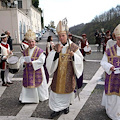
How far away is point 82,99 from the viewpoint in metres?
4.73

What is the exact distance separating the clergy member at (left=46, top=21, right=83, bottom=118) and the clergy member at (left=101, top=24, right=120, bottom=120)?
0.55 meters

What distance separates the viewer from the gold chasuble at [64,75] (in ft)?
11.8

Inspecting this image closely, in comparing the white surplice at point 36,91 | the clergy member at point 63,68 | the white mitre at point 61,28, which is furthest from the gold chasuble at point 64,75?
the white surplice at point 36,91

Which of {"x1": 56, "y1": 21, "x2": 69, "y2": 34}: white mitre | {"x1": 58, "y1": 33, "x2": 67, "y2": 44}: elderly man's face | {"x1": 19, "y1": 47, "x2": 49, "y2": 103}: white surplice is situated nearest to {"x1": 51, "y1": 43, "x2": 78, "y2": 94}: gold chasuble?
{"x1": 58, "y1": 33, "x2": 67, "y2": 44}: elderly man's face

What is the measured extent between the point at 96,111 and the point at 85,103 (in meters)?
0.50

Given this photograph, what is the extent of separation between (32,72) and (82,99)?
155 cm

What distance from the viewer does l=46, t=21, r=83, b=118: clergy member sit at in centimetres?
351

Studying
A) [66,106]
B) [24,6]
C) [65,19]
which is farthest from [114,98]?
[24,6]

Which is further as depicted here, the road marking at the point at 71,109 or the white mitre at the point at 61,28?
the road marking at the point at 71,109

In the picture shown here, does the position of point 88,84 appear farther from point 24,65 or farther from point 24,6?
point 24,6

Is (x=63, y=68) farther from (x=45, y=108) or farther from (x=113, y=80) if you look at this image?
(x=45, y=108)

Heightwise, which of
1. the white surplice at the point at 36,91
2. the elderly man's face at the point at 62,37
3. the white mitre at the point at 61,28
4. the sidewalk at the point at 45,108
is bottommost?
the sidewalk at the point at 45,108

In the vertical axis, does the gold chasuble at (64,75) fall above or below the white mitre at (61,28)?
below

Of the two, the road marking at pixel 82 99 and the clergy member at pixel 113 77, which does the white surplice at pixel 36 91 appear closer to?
Answer: the road marking at pixel 82 99
